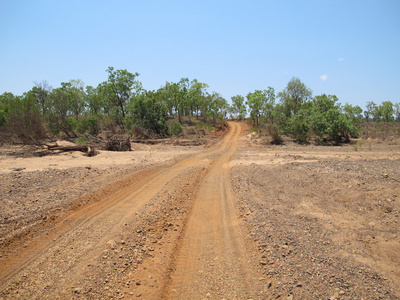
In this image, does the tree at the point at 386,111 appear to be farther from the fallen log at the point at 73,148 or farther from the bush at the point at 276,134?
the fallen log at the point at 73,148

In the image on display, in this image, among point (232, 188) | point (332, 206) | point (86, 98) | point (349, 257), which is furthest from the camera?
point (86, 98)

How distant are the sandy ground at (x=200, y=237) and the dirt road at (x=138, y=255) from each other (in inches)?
0.8

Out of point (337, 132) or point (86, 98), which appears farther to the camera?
point (86, 98)

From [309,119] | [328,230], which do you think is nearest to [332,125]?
[309,119]

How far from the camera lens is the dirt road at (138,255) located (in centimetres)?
371

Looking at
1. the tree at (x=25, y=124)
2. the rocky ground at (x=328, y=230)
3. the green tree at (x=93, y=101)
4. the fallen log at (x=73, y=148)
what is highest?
the green tree at (x=93, y=101)

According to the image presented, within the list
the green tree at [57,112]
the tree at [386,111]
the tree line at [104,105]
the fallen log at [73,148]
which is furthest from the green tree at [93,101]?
the tree at [386,111]

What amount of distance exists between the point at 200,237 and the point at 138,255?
1.42 meters

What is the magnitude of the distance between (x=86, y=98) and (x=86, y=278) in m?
49.5

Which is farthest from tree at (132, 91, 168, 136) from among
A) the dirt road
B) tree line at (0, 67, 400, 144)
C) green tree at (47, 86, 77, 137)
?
the dirt road

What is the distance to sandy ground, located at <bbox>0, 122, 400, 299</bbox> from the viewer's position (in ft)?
12.2

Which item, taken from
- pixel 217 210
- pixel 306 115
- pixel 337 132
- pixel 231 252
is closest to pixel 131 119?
pixel 306 115

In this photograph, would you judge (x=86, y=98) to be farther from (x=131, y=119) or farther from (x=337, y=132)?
(x=337, y=132)

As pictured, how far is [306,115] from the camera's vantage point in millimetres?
27438
